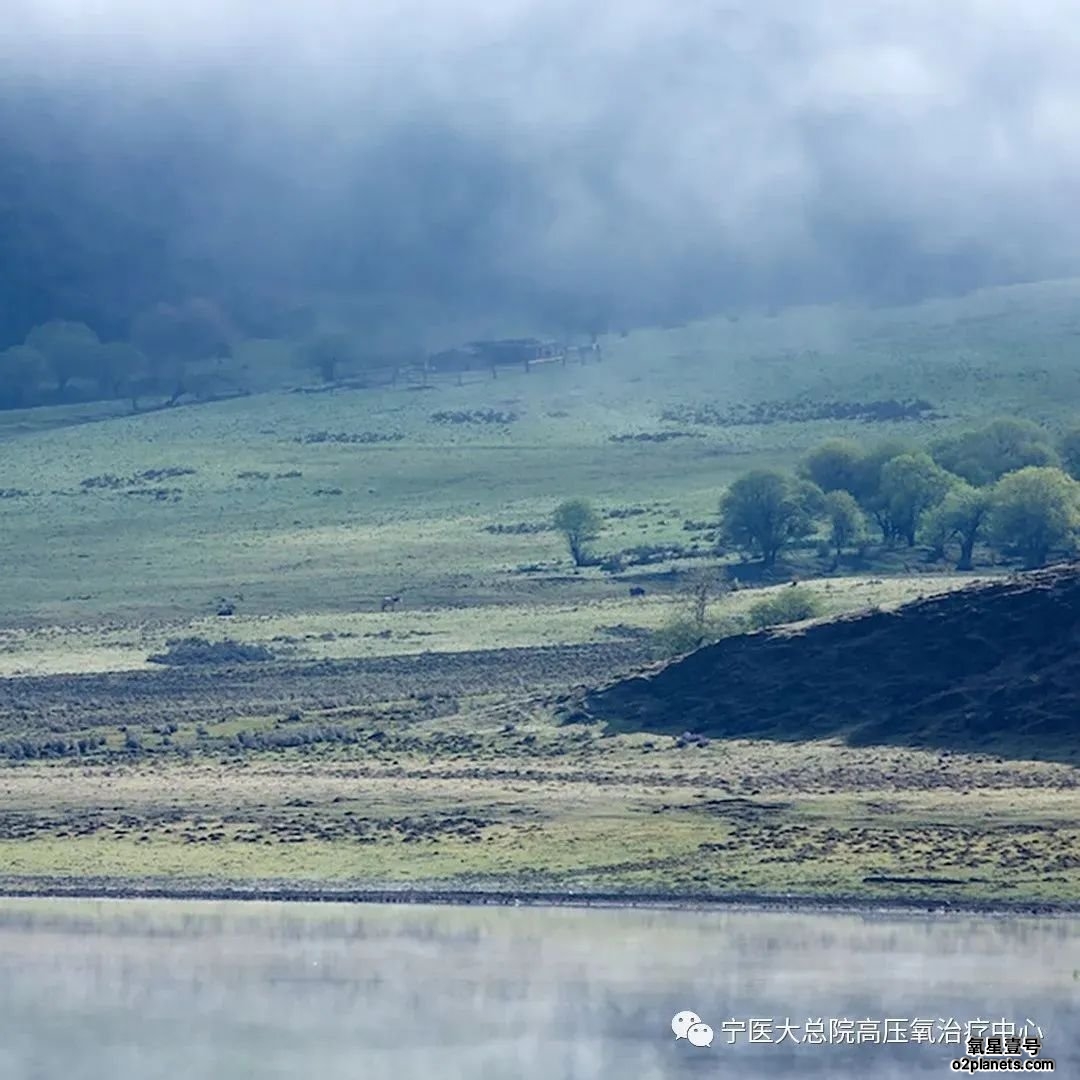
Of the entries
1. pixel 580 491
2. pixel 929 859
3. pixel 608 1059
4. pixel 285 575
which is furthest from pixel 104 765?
pixel 580 491

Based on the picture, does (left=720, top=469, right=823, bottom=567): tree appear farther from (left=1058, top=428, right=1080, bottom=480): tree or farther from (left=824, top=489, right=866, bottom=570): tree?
(left=1058, top=428, right=1080, bottom=480): tree

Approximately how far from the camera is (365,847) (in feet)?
223

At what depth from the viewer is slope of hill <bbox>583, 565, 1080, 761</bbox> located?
75.2m

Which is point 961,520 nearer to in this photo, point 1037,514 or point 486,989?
point 1037,514

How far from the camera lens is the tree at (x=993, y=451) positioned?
151500 mm

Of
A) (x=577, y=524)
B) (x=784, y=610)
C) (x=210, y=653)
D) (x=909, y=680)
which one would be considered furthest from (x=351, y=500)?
(x=909, y=680)

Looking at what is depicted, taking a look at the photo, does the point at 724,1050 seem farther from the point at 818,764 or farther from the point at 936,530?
the point at 936,530

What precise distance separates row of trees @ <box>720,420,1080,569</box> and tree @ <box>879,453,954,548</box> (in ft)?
0.16

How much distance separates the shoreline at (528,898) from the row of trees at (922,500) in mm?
70691

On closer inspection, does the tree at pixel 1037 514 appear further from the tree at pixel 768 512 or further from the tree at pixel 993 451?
the tree at pixel 993 451

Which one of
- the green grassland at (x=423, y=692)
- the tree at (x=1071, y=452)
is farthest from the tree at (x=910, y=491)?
the tree at (x=1071, y=452)

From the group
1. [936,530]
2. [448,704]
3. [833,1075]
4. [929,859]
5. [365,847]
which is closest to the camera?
[833,1075]

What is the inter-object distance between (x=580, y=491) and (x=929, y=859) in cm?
10644

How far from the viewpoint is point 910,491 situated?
141m
